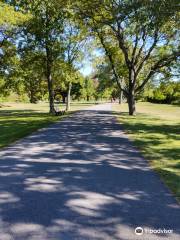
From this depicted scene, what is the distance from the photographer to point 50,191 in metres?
7.09

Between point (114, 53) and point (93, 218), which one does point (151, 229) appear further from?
point (114, 53)

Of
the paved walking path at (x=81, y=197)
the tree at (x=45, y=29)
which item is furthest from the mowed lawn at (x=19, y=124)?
the tree at (x=45, y=29)

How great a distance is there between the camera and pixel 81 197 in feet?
22.1

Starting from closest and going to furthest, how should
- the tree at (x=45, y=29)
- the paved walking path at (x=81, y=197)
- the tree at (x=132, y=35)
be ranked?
the paved walking path at (x=81, y=197) < the tree at (x=132, y=35) < the tree at (x=45, y=29)

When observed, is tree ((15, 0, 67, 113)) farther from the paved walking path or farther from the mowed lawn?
the paved walking path

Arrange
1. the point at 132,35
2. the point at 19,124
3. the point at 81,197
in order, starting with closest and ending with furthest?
1. the point at 81,197
2. the point at 19,124
3. the point at 132,35

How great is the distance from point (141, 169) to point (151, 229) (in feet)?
13.6

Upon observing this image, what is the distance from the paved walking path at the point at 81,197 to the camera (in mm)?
5191

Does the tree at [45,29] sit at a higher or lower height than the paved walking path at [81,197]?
higher

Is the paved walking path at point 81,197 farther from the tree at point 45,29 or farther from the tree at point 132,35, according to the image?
the tree at point 45,29

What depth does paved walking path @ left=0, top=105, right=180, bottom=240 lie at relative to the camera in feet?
17.0

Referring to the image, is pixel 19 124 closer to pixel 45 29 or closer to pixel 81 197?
pixel 45 29

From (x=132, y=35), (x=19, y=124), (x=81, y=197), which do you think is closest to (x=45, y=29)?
(x=132, y=35)

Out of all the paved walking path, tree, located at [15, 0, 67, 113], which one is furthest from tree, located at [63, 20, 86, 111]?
the paved walking path
